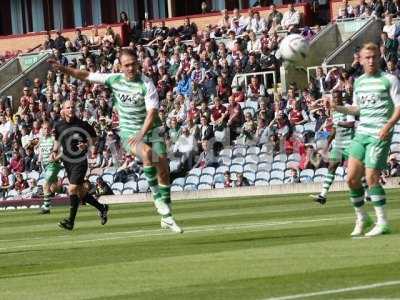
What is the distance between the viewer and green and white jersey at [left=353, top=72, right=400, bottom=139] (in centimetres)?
1560

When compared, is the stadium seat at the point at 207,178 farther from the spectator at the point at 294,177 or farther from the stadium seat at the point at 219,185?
the spectator at the point at 294,177

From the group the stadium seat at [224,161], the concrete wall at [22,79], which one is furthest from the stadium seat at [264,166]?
the concrete wall at [22,79]

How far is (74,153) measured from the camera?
957 inches

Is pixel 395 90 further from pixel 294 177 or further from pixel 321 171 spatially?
pixel 294 177

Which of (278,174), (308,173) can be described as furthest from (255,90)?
(308,173)

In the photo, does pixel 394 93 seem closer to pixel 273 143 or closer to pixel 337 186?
pixel 337 186

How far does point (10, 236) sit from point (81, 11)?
1594 inches

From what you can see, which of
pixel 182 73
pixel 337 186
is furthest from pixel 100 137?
pixel 337 186

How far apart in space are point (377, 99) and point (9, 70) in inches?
1547

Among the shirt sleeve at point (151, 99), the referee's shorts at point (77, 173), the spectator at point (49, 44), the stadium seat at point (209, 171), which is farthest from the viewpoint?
the spectator at point (49, 44)

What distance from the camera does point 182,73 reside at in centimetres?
4291

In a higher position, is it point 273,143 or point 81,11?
point 81,11

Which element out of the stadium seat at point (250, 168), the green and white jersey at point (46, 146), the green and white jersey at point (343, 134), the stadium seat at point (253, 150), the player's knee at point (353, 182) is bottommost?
the stadium seat at point (250, 168)

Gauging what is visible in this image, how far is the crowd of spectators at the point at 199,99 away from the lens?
36.6 metres
